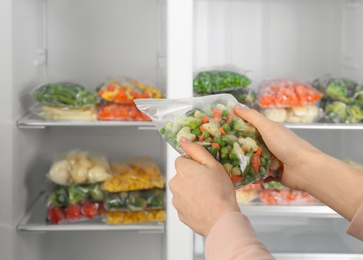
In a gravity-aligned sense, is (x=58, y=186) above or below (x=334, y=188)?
below

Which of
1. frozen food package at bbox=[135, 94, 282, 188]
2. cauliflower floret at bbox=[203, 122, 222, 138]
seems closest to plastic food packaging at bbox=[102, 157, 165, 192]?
frozen food package at bbox=[135, 94, 282, 188]

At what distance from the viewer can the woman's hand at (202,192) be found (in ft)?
2.80

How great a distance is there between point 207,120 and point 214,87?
0.88 meters

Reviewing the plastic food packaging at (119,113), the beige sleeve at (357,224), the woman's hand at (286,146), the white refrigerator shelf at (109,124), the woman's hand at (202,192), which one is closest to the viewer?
the woman's hand at (202,192)

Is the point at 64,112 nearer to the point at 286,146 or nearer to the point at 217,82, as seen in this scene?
the point at 217,82

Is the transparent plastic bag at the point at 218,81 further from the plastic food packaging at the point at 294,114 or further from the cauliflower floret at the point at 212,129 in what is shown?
the cauliflower floret at the point at 212,129

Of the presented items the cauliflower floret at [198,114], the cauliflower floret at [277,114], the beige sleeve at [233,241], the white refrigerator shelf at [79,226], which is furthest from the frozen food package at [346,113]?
the beige sleeve at [233,241]

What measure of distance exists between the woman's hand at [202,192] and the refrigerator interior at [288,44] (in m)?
1.37

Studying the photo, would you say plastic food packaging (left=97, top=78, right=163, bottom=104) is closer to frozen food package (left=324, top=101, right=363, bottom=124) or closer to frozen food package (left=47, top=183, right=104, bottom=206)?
frozen food package (left=47, top=183, right=104, bottom=206)

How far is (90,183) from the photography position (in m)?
2.04

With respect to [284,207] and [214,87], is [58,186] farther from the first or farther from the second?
[284,207]

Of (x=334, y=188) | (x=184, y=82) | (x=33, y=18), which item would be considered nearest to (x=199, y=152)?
(x=334, y=188)

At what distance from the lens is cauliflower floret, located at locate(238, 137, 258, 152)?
1.09m

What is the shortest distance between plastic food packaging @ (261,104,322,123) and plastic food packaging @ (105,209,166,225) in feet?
1.89
